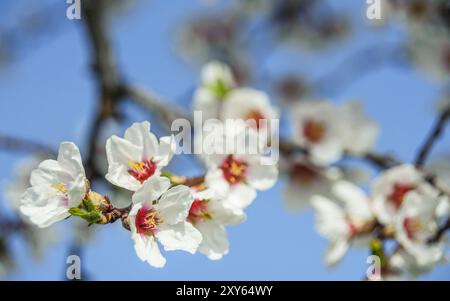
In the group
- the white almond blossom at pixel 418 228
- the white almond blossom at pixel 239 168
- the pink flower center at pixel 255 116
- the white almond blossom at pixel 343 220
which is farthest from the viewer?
the pink flower center at pixel 255 116

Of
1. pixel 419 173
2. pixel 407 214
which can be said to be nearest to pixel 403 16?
pixel 419 173

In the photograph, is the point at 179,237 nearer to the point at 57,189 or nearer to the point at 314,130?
the point at 57,189

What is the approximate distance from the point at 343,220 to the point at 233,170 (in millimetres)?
559

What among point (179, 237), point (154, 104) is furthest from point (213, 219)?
point (154, 104)

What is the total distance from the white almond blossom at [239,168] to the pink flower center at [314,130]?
82cm

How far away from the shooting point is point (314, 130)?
97.8 inches

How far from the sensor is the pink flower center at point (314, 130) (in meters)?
2.43

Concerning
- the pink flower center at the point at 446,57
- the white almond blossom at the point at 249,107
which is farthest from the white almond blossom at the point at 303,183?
the pink flower center at the point at 446,57

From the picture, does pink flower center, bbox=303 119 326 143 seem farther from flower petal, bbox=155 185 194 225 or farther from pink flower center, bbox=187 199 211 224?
flower petal, bbox=155 185 194 225

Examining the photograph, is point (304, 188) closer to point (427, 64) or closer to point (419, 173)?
point (419, 173)

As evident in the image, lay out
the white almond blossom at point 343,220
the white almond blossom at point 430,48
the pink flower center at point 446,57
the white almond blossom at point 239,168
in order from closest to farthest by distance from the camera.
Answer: the white almond blossom at point 239,168 → the white almond blossom at point 343,220 → the white almond blossom at point 430,48 → the pink flower center at point 446,57

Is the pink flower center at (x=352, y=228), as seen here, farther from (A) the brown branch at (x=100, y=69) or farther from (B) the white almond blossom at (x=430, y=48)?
(B) the white almond blossom at (x=430, y=48)

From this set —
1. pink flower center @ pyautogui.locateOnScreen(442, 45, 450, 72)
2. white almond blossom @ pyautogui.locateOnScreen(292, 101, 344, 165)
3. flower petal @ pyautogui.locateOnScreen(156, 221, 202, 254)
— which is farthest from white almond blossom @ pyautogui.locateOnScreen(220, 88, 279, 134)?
pink flower center @ pyautogui.locateOnScreen(442, 45, 450, 72)

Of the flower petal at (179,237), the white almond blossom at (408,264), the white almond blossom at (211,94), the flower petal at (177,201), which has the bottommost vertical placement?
the white almond blossom at (408,264)
